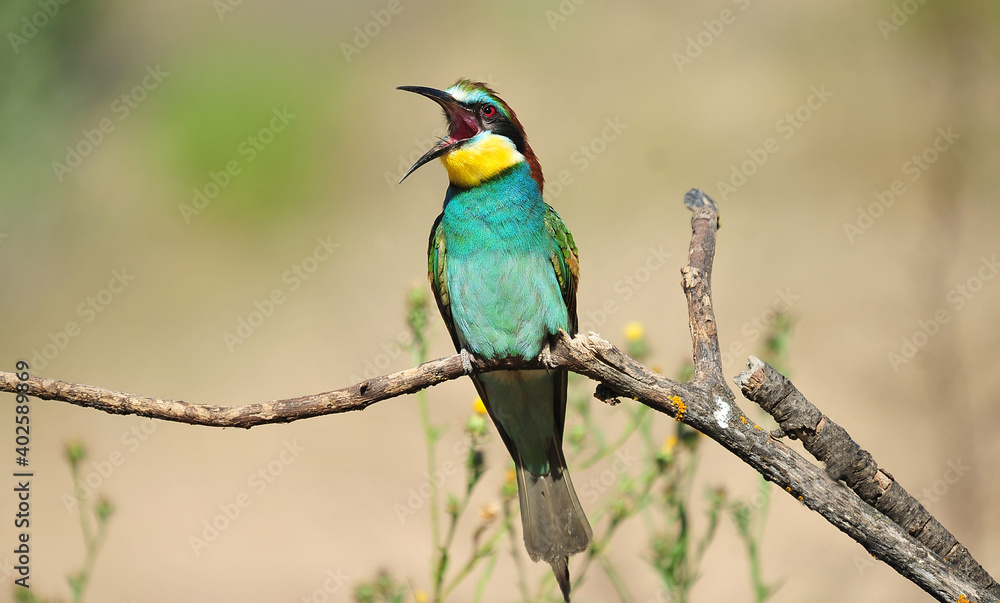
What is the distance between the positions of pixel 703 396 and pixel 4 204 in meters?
5.10

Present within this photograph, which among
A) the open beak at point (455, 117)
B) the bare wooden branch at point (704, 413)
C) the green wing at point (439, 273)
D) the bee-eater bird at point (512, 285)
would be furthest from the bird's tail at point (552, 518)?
the open beak at point (455, 117)

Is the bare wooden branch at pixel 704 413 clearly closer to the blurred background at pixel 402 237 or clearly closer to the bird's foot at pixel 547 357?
the bird's foot at pixel 547 357

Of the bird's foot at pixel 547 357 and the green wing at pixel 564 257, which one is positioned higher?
the green wing at pixel 564 257

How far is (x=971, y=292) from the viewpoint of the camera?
15.2ft

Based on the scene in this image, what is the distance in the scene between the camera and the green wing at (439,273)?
2379 millimetres

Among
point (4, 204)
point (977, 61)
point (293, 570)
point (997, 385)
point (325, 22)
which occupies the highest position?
point (325, 22)

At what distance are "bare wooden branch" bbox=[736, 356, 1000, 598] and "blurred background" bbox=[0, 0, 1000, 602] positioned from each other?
2.05m

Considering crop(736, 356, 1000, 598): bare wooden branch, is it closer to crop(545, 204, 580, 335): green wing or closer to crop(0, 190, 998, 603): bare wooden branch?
crop(0, 190, 998, 603): bare wooden branch

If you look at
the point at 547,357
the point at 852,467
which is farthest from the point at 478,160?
the point at 852,467

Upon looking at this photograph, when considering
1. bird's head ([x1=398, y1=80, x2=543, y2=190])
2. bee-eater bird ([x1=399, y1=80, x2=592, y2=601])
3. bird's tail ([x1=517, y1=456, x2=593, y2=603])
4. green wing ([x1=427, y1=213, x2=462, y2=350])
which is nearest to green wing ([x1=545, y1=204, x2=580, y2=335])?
bee-eater bird ([x1=399, y1=80, x2=592, y2=601])

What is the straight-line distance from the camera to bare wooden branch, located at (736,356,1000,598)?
158 centimetres

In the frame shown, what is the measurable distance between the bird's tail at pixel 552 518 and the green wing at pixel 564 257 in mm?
398

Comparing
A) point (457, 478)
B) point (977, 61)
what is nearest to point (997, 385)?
point (977, 61)

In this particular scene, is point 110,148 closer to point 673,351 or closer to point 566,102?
point 566,102
